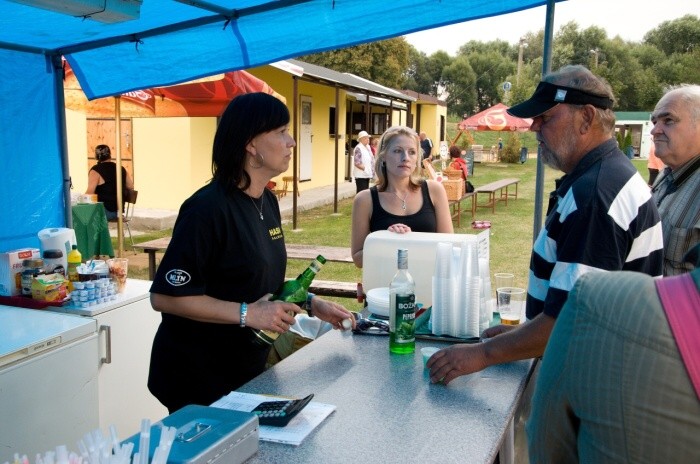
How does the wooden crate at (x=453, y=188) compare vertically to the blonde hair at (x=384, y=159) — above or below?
below

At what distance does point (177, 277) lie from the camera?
6.70ft

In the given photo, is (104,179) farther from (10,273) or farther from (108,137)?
(10,273)

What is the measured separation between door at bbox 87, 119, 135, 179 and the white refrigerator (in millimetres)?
8721

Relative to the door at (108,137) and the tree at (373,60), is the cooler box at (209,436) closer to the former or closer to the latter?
the door at (108,137)

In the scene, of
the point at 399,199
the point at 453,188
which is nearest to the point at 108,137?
the point at 453,188

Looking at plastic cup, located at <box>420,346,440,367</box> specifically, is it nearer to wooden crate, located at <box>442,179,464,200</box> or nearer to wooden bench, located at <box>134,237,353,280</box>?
wooden bench, located at <box>134,237,353,280</box>

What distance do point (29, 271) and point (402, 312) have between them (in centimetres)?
264

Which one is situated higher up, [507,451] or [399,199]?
[399,199]

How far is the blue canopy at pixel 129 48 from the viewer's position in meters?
3.47

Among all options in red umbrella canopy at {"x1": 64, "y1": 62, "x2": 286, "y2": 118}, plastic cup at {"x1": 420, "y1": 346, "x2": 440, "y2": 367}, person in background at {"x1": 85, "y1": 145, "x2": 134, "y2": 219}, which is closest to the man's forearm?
plastic cup at {"x1": 420, "y1": 346, "x2": 440, "y2": 367}

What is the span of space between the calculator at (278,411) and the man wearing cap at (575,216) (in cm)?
48

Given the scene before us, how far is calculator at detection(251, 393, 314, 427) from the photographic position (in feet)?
5.15

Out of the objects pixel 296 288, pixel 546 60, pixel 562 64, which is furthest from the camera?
pixel 562 64

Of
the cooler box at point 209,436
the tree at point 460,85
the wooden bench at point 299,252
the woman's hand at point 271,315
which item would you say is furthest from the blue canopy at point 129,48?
the tree at point 460,85
